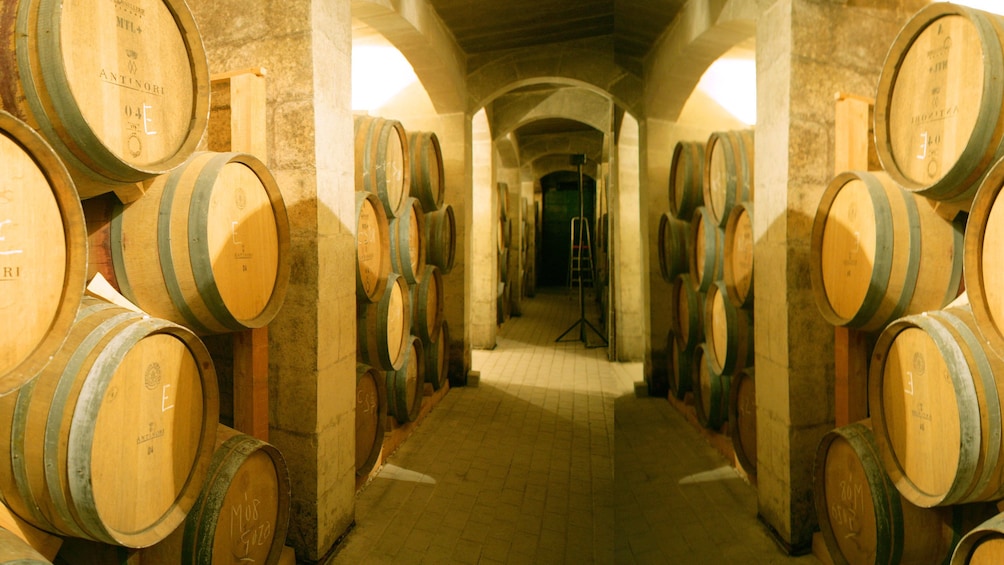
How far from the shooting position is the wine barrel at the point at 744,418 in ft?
13.0

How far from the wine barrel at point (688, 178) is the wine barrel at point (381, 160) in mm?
2509

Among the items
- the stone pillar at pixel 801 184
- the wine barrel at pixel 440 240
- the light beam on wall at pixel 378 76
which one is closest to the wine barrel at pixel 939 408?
the stone pillar at pixel 801 184

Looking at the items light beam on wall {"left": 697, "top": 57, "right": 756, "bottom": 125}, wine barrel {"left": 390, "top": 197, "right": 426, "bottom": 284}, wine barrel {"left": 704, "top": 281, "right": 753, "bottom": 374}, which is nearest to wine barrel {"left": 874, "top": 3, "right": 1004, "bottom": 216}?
wine barrel {"left": 704, "top": 281, "right": 753, "bottom": 374}

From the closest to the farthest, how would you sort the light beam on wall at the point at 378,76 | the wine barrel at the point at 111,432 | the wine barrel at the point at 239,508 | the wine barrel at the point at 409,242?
1. the wine barrel at the point at 111,432
2. the wine barrel at the point at 239,508
3. the wine barrel at the point at 409,242
4. the light beam on wall at the point at 378,76

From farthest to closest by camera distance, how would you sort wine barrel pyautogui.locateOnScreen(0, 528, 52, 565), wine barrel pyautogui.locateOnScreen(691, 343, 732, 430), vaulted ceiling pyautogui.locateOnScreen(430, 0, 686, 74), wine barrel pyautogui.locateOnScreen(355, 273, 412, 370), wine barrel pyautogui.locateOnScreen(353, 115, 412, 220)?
vaulted ceiling pyautogui.locateOnScreen(430, 0, 686, 74)
wine barrel pyautogui.locateOnScreen(691, 343, 732, 430)
wine barrel pyautogui.locateOnScreen(353, 115, 412, 220)
wine barrel pyautogui.locateOnScreen(355, 273, 412, 370)
wine barrel pyautogui.locateOnScreen(0, 528, 52, 565)

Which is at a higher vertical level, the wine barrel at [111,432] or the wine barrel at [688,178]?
the wine barrel at [688,178]

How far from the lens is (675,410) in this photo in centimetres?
581

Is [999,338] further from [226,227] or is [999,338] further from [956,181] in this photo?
[226,227]

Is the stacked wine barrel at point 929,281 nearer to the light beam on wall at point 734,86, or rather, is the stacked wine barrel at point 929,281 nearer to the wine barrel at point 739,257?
the wine barrel at point 739,257

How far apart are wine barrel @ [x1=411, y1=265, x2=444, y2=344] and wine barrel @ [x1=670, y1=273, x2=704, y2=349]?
7.66 feet

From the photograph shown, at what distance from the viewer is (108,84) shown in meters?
1.77

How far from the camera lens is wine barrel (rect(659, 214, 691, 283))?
5.36 m

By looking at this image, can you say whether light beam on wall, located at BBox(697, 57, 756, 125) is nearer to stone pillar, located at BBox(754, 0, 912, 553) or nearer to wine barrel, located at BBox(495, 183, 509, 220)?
stone pillar, located at BBox(754, 0, 912, 553)

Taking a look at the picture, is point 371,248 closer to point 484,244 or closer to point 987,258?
point 987,258
